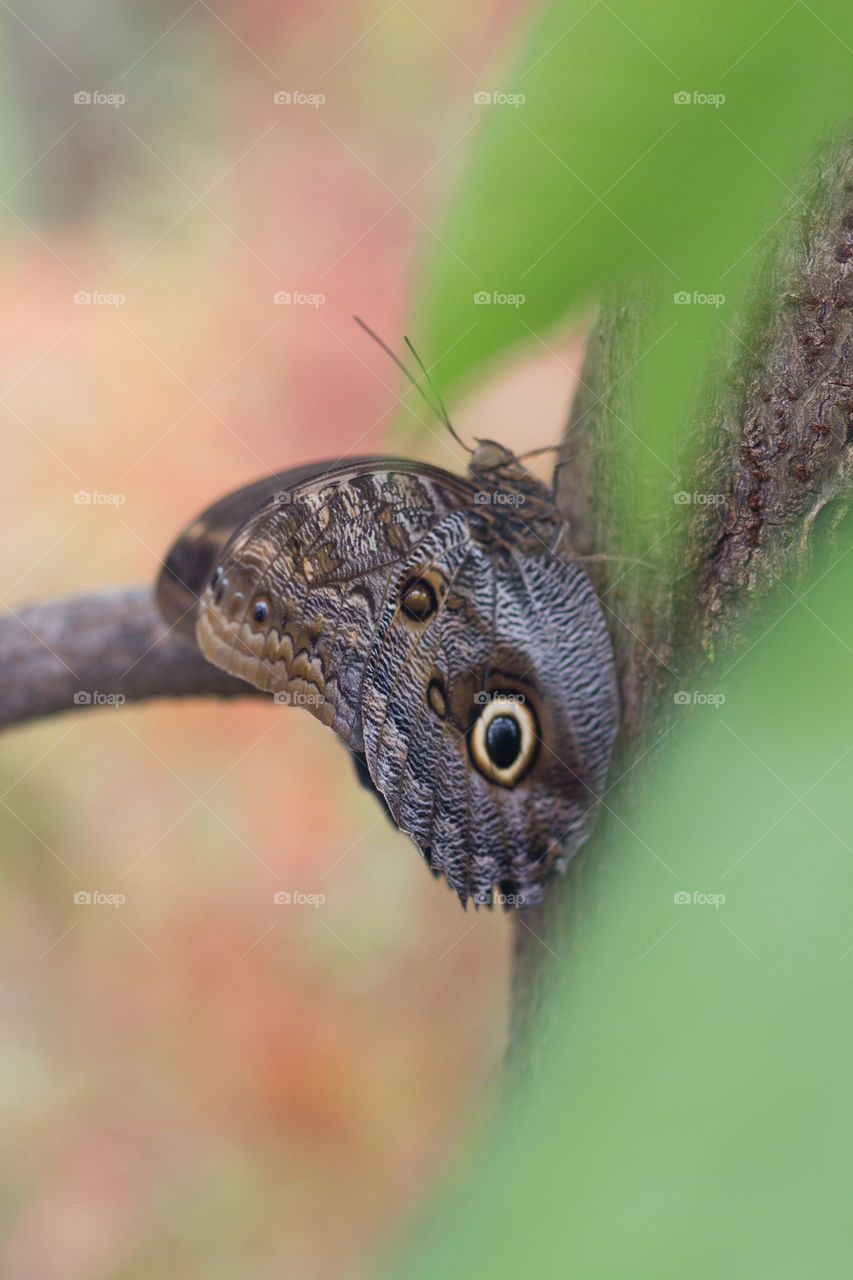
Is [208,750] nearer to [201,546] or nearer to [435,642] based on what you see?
[201,546]

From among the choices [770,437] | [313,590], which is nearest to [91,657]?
[313,590]

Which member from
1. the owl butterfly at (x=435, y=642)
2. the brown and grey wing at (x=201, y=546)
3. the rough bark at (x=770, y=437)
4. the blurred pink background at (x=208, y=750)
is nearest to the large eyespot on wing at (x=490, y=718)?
the owl butterfly at (x=435, y=642)

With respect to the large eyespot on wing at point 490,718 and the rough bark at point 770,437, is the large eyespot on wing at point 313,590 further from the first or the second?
the rough bark at point 770,437

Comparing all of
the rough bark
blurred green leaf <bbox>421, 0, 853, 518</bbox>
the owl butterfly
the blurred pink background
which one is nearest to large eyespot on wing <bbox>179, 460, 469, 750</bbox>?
the owl butterfly

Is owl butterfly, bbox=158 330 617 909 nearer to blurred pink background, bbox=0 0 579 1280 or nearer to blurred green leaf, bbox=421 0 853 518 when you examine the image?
blurred green leaf, bbox=421 0 853 518

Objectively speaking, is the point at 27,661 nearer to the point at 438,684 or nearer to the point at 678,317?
the point at 438,684

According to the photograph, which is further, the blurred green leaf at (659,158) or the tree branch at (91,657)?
the tree branch at (91,657)
